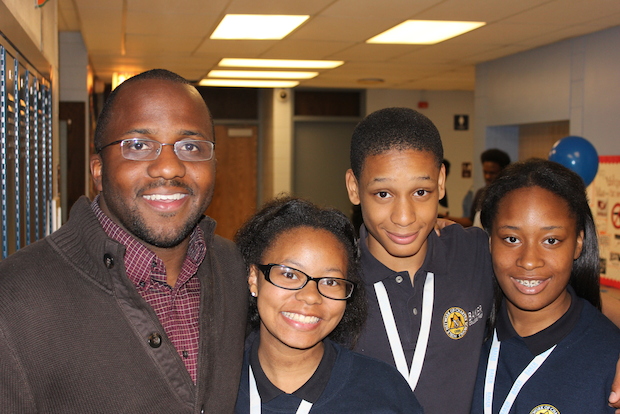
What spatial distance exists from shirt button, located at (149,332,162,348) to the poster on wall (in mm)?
4936

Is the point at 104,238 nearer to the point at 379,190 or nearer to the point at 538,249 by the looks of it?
the point at 379,190

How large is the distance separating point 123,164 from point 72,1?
13.4 feet

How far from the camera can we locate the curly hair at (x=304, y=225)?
5.41ft

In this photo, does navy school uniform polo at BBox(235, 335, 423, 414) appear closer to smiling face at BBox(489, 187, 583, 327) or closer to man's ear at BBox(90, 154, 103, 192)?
smiling face at BBox(489, 187, 583, 327)

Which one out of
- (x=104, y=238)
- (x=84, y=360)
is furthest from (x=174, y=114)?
(x=84, y=360)

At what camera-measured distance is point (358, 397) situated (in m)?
1.50

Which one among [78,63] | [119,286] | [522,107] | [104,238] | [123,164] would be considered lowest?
[119,286]

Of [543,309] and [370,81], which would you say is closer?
[543,309]

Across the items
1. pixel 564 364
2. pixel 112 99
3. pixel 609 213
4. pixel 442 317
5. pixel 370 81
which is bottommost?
pixel 564 364

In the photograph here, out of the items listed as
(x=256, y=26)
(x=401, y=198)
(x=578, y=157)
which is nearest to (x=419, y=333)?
(x=401, y=198)

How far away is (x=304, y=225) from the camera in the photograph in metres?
1.62

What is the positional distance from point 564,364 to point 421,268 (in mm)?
491

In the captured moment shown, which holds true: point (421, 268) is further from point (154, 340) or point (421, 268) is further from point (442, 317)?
point (154, 340)

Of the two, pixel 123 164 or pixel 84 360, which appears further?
pixel 123 164
